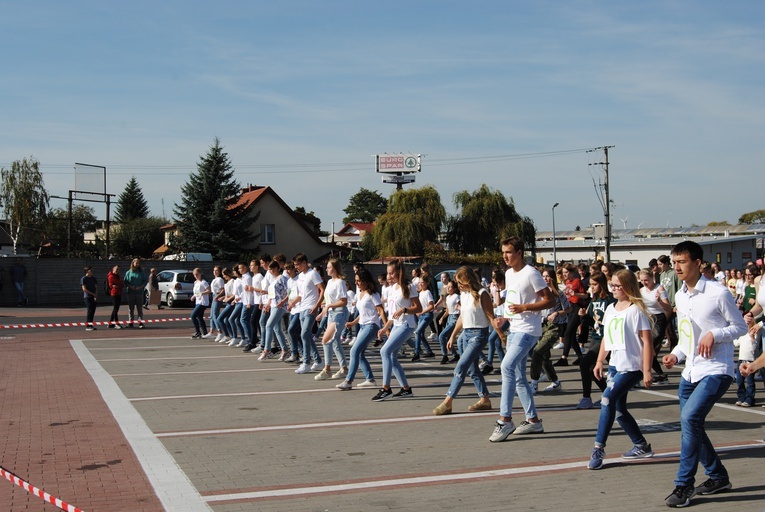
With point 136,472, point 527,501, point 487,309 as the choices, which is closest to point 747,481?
point 527,501

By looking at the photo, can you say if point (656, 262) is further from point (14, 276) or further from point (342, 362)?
point (14, 276)

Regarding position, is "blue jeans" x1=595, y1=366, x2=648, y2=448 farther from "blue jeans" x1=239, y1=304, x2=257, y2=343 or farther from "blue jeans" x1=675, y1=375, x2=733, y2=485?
"blue jeans" x1=239, y1=304, x2=257, y2=343

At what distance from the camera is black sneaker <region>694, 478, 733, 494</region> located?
234 inches

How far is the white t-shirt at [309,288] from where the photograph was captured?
13148 mm

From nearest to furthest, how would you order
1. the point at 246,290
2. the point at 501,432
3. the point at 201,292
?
the point at 501,432 < the point at 246,290 < the point at 201,292

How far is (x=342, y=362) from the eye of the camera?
1252 centimetres

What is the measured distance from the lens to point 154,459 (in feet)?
23.8

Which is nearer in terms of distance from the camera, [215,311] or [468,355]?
[468,355]

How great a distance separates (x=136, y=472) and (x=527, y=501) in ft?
10.6

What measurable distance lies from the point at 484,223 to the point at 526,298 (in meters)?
53.7

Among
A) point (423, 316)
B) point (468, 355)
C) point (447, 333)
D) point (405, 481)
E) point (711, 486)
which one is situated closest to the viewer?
point (711, 486)

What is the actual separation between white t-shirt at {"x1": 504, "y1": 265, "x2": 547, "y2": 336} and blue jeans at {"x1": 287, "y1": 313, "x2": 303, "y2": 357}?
6.08 meters

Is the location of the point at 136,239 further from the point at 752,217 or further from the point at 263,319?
the point at 752,217

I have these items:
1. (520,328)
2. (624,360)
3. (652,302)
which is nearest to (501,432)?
(520,328)
